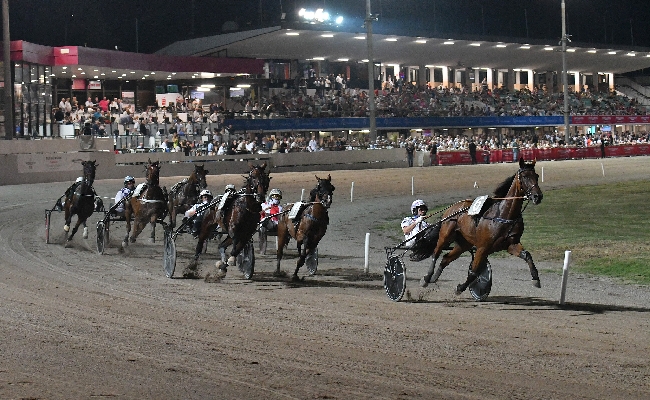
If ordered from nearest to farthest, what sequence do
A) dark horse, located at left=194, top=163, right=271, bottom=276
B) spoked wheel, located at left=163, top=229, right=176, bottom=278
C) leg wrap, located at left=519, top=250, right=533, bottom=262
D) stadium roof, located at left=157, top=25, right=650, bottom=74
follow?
leg wrap, located at left=519, top=250, right=533, bottom=262 < dark horse, located at left=194, top=163, right=271, bottom=276 < spoked wheel, located at left=163, top=229, right=176, bottom=278 < stadium roof, located at left=157, top=25, right=650, bottom=74

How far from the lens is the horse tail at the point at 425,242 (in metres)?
11.9

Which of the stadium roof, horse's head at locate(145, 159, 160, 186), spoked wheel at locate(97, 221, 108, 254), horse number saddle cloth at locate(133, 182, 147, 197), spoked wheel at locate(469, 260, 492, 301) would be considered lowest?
spoked wheel at locate(469, 260, 492, 301)

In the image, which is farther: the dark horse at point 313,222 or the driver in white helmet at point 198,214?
the driver in white helmet at point 198,214

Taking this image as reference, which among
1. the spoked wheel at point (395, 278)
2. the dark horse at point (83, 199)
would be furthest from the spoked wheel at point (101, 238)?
the spoked wheel at point (395, 278)

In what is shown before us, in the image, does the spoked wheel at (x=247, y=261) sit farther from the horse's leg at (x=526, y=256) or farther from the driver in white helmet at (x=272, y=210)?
the horse's leg at (x=526, y=256)

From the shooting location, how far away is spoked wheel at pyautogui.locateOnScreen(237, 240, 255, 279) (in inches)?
553

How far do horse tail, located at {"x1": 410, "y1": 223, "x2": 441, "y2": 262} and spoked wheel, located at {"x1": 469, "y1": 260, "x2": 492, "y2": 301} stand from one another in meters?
0.72

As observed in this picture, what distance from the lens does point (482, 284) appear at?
1165cm

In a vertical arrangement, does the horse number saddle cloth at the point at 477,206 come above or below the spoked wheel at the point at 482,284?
Result: above

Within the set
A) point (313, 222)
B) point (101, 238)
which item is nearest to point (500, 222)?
point (313, 222)

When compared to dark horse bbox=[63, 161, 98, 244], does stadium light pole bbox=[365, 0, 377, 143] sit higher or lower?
higher

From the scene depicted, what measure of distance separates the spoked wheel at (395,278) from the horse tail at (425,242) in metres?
0.40

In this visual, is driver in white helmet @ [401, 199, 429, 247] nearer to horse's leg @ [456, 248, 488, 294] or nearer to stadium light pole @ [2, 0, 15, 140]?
horse's leg @ [456, 248, 488, 294]

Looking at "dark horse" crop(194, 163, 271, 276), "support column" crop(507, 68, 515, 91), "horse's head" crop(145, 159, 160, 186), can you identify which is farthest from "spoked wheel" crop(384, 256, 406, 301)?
"support column" crop(507, 68, 515, 91)
